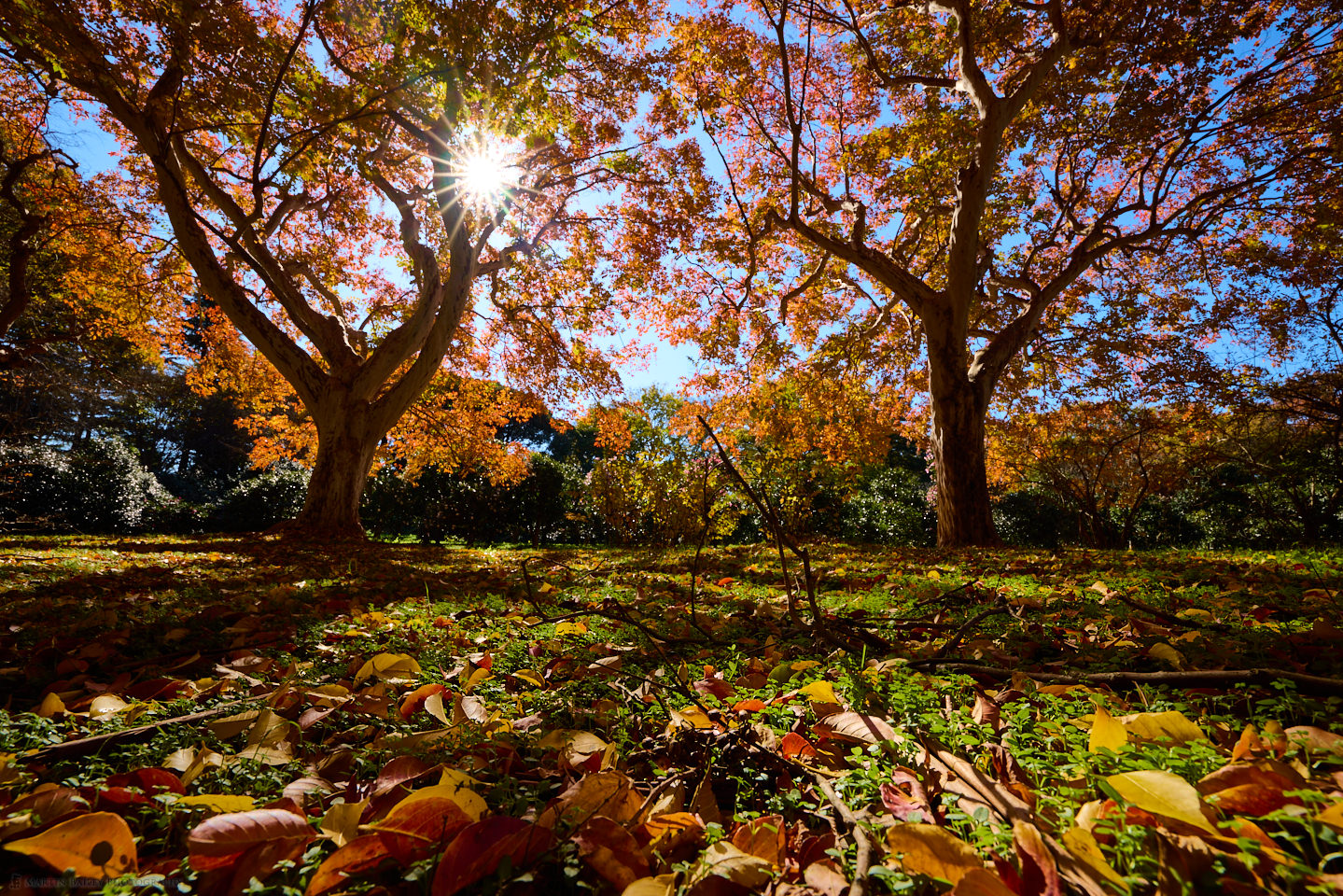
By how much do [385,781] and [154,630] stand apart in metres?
1.77

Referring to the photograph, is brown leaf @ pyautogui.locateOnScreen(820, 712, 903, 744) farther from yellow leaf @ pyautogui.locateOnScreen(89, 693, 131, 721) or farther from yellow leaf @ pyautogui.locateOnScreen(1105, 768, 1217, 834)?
yellow leaf @ pyautogui.locateOnScreen(89, 693, 131, 721)

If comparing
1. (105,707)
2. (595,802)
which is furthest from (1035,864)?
(105,707)

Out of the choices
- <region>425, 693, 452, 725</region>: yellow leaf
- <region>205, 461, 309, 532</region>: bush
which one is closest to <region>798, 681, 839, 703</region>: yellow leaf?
<region>425, 693, 452, 725</region>: yellow leaf

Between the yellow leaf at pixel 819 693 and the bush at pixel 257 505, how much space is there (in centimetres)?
1786

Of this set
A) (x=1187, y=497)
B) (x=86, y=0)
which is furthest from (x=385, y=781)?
(x=1187, y=497)

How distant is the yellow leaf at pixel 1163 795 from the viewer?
0.56 m

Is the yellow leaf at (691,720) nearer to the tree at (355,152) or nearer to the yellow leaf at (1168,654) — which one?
the yellow leaf at (1168,654)

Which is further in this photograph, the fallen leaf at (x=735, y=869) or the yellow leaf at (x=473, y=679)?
the yellow leaf at (x=473, y=679)

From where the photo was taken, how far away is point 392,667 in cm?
142

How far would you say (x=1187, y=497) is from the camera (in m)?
13.2

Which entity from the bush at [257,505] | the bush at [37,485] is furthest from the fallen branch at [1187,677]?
the bush at [257,505]

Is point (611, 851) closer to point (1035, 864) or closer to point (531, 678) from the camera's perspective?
point (1035, 864)

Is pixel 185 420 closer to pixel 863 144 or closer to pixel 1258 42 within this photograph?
pixel 863 144

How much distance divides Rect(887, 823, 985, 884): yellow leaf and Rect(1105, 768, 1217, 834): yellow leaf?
19 centimetres
